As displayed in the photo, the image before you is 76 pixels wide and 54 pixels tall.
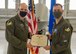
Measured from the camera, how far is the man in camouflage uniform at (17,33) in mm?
3152

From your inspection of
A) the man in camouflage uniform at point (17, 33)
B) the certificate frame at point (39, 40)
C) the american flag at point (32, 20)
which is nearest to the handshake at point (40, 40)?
the certificate frame at point (39, 40)

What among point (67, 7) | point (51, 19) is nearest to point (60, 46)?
point (51, 19)

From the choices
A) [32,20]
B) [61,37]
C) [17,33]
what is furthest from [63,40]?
[32,20]

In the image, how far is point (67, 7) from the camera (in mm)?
10984

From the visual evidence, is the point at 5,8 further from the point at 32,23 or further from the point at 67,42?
the point at 67,42

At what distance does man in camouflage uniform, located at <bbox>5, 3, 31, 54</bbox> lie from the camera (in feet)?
10.3

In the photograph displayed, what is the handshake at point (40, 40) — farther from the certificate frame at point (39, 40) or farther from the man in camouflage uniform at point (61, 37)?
the man in camouflage uniform at point (61, 37)

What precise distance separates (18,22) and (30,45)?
17.1 inches

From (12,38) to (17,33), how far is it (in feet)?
0.52

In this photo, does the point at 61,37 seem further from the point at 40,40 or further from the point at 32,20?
the point at 32,20

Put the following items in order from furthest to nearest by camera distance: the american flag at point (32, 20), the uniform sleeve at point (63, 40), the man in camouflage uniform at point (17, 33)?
the american flag at point (32, 20), the man in camouflage uniform at point (17, 33), the uniform sleeve at point (63, 40)

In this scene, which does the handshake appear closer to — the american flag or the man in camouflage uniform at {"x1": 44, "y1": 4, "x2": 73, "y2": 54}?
the man in camouflage uniform at {"x1": 44, "y1": 4, "x2": 73, "y2": 54}

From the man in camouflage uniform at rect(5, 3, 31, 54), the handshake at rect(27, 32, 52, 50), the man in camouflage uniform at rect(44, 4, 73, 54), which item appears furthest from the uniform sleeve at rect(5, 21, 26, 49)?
the man in camouflage uniform at rect(44, 4, 73, 54)

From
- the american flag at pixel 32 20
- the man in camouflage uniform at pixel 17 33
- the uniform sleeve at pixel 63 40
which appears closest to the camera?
the uniform sleeve at pixel 63 40
